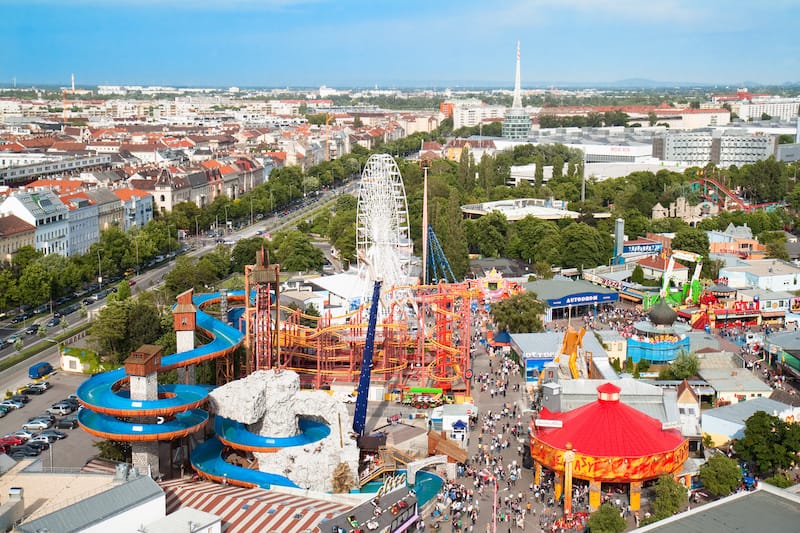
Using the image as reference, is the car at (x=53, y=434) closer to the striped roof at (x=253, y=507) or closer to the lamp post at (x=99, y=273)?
the striped roof at (x=253, y=507)

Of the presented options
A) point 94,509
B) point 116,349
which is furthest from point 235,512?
point 116,349

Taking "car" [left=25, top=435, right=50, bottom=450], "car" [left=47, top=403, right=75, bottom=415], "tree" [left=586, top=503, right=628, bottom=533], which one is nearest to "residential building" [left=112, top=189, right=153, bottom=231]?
"car" [left=47, top=403, right=75, bottom=415]

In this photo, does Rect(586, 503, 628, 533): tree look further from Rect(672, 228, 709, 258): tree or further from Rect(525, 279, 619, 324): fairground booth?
Rect(672, 228, 709, 258): tree

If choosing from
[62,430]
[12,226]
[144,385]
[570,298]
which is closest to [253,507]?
[144,385]

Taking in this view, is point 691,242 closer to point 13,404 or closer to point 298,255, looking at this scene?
point 298,255

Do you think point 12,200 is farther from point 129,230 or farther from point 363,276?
point 363,276

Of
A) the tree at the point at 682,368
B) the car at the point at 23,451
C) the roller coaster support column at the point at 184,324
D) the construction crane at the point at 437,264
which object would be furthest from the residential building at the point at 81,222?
the tree at the point at 682,368
